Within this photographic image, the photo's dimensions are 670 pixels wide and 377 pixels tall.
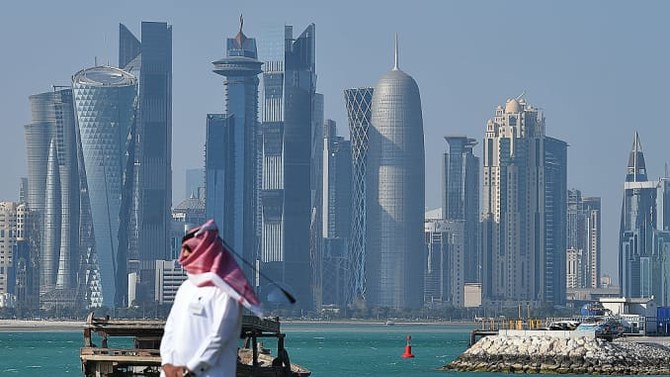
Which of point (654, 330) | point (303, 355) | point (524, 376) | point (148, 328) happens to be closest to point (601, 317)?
point (654, 330)

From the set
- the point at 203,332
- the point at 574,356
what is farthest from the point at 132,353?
the point at 574,356

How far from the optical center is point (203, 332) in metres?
12.6

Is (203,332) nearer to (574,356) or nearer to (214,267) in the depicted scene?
(214,267)

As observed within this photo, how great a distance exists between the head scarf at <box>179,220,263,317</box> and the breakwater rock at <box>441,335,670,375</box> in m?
73.4

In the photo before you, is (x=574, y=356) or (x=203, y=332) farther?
(x=574, y=356)

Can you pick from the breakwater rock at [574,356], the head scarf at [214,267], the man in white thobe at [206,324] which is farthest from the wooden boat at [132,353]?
the breakwater rock at [574,356]

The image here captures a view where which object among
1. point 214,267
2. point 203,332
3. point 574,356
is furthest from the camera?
point 574,356

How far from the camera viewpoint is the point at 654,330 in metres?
113

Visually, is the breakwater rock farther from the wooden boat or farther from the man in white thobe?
the man in white thobe

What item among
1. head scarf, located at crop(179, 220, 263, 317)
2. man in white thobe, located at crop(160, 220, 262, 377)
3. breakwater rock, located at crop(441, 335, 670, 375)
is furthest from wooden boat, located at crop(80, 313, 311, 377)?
breakwater rock, located at crop(441, 335, 670, 375)

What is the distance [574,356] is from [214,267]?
2978 inches

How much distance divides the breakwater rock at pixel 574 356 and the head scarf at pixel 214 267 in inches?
2890

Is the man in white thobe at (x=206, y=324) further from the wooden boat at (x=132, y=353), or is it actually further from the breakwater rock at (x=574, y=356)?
the breakwater rock at (x=574, y=356)

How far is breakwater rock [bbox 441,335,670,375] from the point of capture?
85.7m
